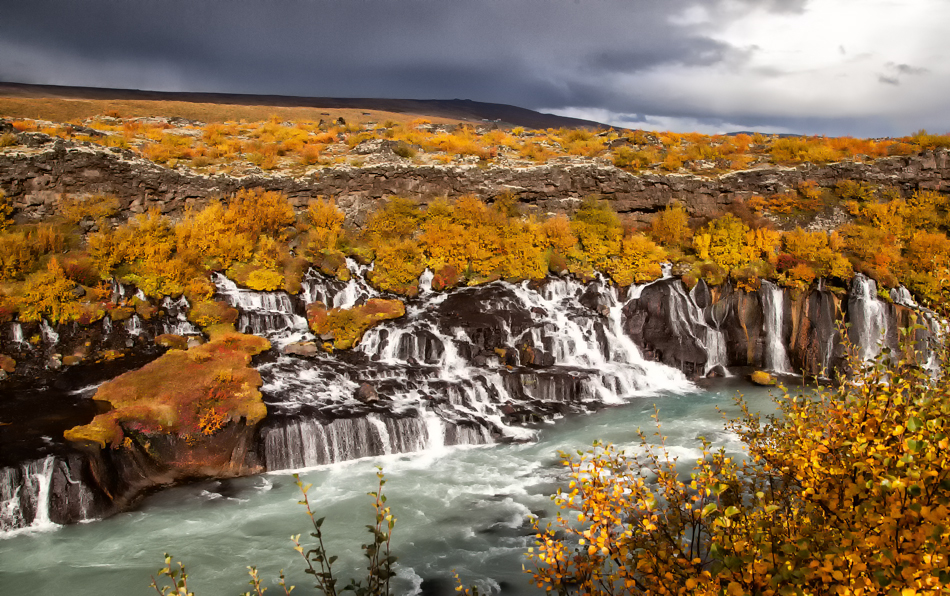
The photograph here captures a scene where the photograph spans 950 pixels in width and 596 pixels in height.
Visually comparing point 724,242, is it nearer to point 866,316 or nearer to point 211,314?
point 866,316

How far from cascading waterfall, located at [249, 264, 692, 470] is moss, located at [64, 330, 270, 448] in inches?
37.1

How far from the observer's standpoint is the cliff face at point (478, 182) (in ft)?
79.5

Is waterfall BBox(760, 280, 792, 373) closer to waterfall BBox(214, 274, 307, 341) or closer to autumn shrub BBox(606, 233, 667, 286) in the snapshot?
autumn shrub BBox(606, 233, 667, 286)

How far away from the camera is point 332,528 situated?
39.1 ft

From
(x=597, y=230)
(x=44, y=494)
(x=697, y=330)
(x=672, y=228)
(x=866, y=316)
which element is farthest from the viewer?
(x=672, y=228)

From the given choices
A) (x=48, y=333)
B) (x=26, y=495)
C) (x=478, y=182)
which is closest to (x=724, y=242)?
(x=478, y=182)

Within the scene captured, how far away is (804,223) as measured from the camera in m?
26.5

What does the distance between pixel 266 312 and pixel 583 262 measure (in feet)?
46.0

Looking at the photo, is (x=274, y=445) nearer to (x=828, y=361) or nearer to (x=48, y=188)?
(x=48, y=188)

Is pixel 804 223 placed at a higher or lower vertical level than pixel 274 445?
higher

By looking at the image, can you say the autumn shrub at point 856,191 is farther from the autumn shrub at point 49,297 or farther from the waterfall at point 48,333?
the waterfall at point 48,333

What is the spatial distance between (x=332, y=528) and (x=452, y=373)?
8.13 metres

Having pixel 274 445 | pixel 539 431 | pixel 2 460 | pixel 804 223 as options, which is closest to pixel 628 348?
pixel 539 431

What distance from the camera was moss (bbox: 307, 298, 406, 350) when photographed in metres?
20.3
